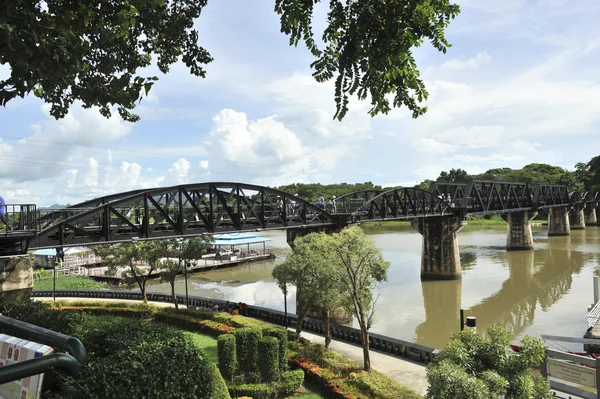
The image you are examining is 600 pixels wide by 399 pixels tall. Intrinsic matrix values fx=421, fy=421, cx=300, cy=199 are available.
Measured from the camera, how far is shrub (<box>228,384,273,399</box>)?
535 inches

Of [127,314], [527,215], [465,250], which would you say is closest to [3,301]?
[127,314]

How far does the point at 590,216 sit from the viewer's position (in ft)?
326

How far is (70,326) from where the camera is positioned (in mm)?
8719

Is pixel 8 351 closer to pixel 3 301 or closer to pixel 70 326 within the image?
pixel 70 326

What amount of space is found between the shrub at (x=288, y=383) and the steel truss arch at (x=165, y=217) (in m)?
9.72

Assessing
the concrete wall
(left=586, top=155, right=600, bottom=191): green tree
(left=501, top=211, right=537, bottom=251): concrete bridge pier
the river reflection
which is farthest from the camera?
(left=586, top=155, right=600, bottom=191): green tree

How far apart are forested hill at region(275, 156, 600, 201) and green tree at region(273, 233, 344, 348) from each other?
70281mm

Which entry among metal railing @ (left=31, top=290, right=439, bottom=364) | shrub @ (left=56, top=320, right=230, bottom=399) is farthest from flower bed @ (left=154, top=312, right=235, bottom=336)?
shrub @ (left=56, top=320, right=230, bottom=399)

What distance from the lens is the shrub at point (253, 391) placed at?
44.6ft

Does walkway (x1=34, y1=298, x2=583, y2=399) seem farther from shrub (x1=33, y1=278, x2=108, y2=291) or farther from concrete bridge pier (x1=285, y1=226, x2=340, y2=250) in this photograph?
shrub (x1=33, y1=278, x2=108, y2=291)

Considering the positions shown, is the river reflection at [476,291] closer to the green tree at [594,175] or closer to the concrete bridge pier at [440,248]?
the concrete bridge pier at [440,248]

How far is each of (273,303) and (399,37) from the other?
104ft

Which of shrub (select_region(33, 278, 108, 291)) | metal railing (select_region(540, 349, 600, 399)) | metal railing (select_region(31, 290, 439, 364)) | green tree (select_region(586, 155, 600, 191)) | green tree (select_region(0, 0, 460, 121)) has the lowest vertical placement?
shrub (select_region(33, 278, 108, 291))

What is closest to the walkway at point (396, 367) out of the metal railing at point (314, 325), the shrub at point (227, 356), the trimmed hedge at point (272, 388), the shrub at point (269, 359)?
the metal railing at point (314, 325)
